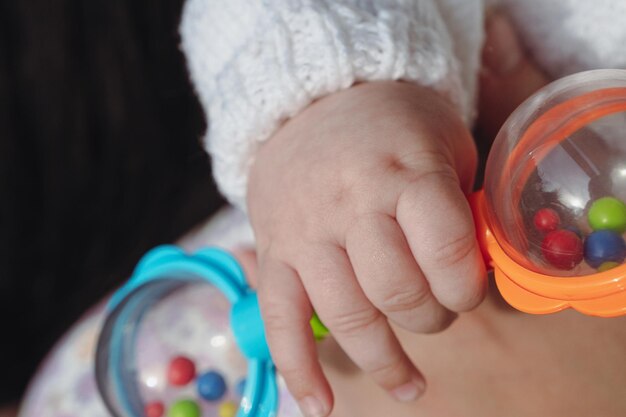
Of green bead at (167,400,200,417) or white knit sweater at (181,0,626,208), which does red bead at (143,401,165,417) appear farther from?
white knit sweater at (181,0,626,208)

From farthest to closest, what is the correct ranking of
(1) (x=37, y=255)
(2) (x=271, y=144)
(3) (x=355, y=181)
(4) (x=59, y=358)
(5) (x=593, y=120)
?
(1) (x=37, y=255), (4) (x=59, y=358), (2) (x=271, y=144), (3) (x=355, y=181), (5) (x=593, y=120)

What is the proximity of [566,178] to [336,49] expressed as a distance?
258 mm

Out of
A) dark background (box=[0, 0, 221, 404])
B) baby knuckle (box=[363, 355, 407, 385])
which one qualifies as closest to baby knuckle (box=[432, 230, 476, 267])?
baby knuckle (box=[363, 355, 407, 385])

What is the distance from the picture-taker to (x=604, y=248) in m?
0.35

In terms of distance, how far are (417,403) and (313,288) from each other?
0.13 meters

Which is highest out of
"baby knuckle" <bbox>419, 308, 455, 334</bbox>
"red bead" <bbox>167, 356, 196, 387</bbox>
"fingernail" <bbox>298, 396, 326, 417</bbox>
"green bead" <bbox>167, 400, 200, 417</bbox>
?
"baby knuckle" <bbox>419, 308, 455, 334</bbox>

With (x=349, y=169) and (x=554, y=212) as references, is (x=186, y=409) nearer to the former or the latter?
(x=349, y=169)

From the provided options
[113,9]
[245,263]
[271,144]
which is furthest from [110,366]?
[113,9]

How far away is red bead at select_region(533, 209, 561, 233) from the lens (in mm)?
366

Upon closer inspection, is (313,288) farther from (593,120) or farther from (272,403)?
(593,120)

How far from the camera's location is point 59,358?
81 cm

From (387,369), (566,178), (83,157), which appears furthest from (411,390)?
(83,157)

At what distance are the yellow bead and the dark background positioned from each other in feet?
1.23

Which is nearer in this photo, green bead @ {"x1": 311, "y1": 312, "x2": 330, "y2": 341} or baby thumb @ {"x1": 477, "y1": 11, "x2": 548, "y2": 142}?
green bead @ {"x1": 311, "y1": 312, "x2": 330, "y2": 341}
